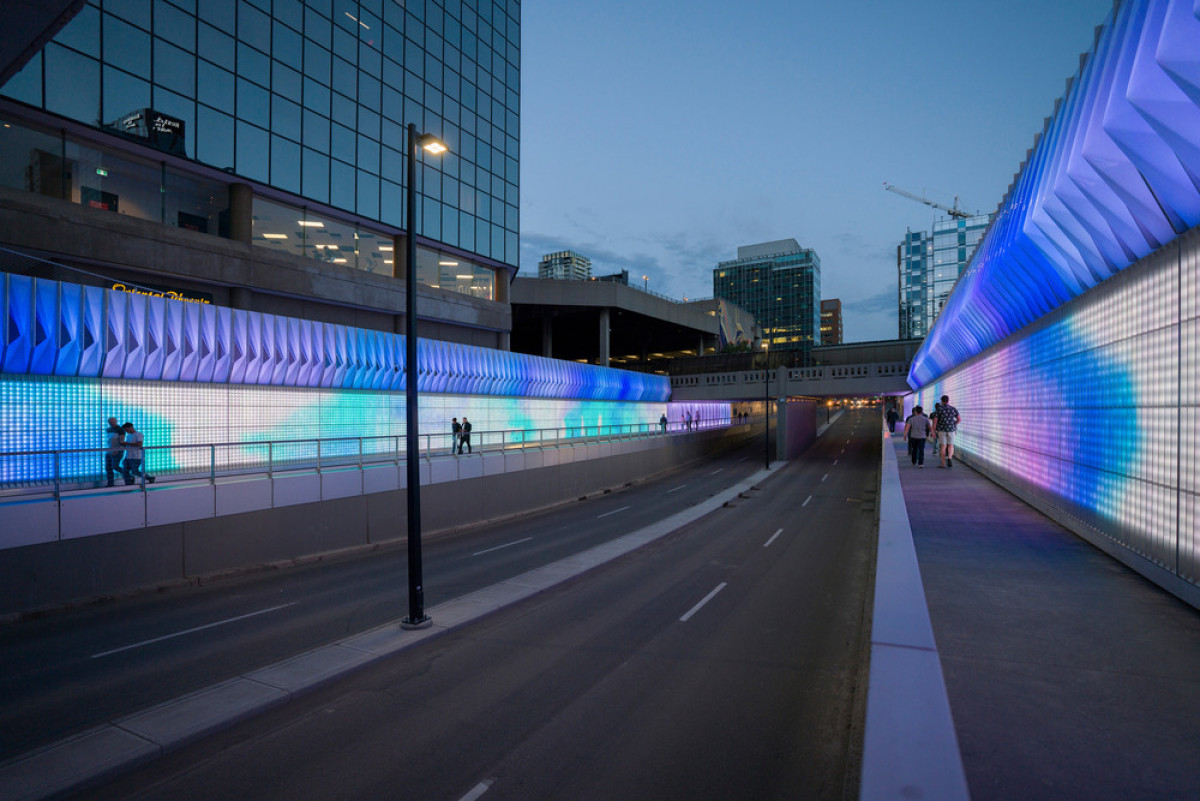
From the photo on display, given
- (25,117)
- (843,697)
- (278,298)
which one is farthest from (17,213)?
(843,697)

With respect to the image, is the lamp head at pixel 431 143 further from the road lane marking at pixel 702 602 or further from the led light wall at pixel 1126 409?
the led light wall at pixel 1126 409

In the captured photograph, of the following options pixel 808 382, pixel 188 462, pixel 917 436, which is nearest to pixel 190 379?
pixel 188 462

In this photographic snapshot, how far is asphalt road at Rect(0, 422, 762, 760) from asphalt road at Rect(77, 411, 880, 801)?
194cm

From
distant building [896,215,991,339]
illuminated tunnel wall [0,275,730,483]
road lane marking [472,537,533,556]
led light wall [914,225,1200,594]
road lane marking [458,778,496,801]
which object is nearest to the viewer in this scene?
road lane marking [458,778,496,801]

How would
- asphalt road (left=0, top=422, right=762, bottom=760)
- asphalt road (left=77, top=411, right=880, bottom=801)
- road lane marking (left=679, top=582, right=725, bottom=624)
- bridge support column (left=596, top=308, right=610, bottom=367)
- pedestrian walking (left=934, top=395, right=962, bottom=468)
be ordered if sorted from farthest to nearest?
1. bridge support column (left=596, top=308, right=610, bottom=367)
2. pedestrian walking (left=934, top=395, right=962, bottom=468)
3. road lane marking (left=679, top=582, right=725, bottom=624)
4. asphalt road (left=0, top=422, right=762, bottom=760)
5. asphalt road (left=77, top=411, right=880, bottom=801)

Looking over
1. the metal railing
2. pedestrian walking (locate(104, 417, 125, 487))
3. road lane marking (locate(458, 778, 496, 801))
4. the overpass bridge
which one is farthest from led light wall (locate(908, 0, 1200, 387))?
the overpass bridge

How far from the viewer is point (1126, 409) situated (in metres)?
8.55

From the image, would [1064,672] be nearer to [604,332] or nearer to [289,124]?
[289,124]

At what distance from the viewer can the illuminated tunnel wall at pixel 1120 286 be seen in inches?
235

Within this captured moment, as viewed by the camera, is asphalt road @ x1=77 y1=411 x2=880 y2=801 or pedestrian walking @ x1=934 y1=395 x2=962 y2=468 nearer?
asphalt road @ x1=77 y1=411 x2=880 y2=801

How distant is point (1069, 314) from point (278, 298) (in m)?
30.9

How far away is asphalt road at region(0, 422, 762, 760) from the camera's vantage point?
7.43m

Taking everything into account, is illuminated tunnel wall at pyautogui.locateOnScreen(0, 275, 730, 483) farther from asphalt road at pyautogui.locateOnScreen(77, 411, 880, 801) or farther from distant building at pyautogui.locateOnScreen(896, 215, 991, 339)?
distant building at pyautogui.locateOnScreen(896, 215, 991, 339)

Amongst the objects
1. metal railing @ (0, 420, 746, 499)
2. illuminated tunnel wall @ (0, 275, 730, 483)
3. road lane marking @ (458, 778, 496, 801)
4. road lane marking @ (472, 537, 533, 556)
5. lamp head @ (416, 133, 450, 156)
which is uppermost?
lamp head @ (416, 133, 450, 156)
